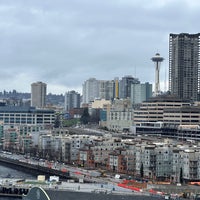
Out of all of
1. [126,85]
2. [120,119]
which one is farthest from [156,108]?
[126,85]

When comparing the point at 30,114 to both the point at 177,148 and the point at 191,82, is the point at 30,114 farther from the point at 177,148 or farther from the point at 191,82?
the point at 177,148

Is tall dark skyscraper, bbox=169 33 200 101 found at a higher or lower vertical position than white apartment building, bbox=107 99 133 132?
higher

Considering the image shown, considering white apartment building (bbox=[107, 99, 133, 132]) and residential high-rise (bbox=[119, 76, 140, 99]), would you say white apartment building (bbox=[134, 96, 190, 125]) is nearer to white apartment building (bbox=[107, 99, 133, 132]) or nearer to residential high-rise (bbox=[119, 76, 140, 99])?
white apartment building (bbox=[107, 99, 133, 132])

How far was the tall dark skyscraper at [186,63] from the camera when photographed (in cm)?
11838

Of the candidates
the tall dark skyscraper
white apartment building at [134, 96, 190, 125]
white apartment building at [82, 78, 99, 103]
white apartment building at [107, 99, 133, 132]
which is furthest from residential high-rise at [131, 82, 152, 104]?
white apartment building at [134, 96, 190, 125]

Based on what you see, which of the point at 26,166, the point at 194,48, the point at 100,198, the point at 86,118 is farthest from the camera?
the point at 194,48

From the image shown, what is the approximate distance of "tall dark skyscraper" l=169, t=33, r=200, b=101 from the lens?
388ft

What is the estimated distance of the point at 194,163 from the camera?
40.4m

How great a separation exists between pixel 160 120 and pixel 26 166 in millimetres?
28422

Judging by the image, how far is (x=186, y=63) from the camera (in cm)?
11900

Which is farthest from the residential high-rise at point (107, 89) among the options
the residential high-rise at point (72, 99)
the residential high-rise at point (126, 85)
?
the residential high-rise at point (72, 99)

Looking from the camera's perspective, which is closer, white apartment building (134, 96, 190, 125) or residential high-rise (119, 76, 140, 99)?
white apartment building (134, 96, 190, 125)

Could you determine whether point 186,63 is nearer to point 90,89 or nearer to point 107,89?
point 107,89

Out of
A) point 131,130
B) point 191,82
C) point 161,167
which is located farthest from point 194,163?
point 191,82
